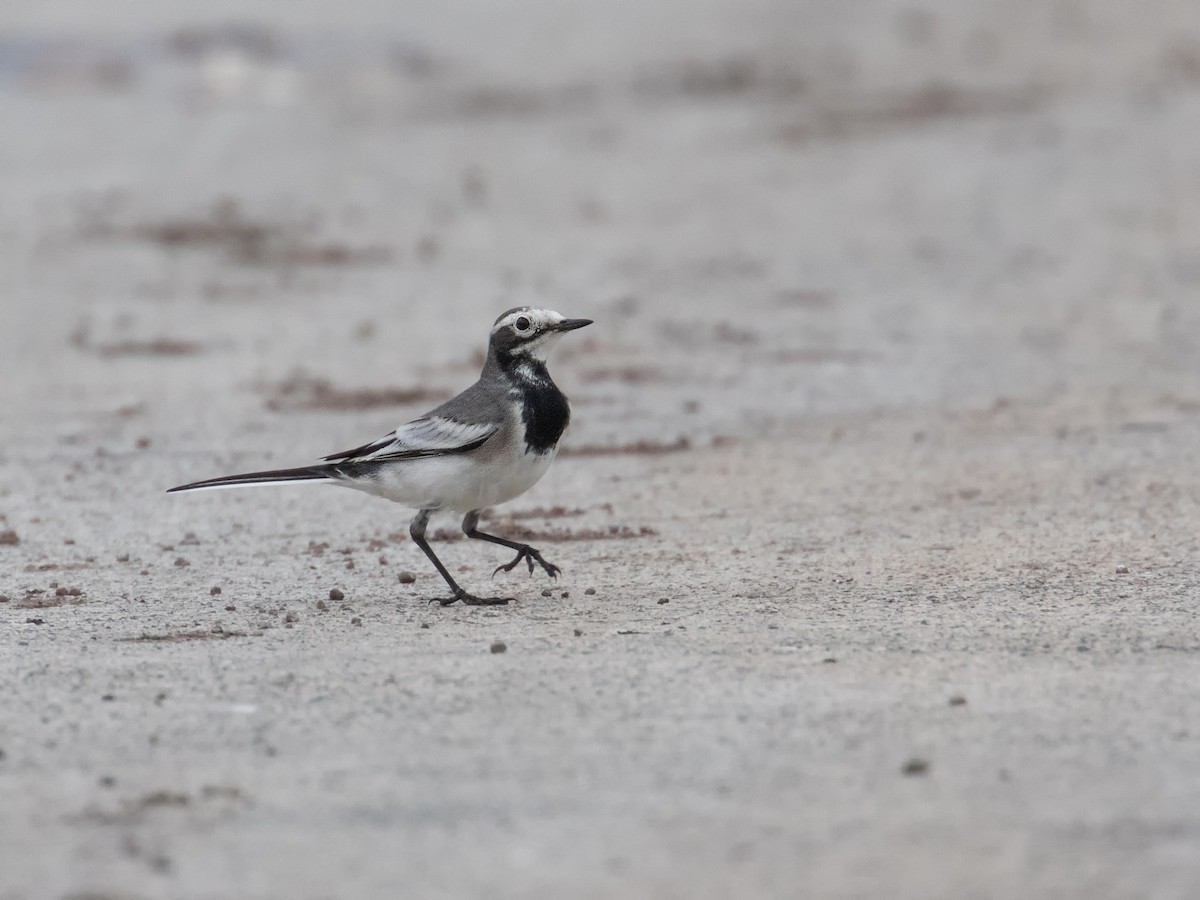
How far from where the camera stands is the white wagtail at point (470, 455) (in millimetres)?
6945

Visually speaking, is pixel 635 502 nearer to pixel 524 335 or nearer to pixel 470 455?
pixel 524 335

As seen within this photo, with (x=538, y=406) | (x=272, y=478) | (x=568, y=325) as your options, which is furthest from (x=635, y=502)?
(x=272, y=478)

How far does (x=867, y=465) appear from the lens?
9.80 metres

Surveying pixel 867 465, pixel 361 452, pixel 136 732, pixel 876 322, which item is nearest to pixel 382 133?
pixel 876 322

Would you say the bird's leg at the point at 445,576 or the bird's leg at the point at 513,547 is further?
the bird's leg at the point at 513,547

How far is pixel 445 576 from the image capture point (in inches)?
277

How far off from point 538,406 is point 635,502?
7.24 feet

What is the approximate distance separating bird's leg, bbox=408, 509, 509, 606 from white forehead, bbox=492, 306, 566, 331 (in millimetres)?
812

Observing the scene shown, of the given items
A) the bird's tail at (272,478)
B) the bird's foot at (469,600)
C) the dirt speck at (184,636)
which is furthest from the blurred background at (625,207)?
the dirt speck at (184,636)

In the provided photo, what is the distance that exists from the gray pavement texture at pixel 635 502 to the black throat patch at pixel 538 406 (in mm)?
647

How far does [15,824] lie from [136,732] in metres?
0.73

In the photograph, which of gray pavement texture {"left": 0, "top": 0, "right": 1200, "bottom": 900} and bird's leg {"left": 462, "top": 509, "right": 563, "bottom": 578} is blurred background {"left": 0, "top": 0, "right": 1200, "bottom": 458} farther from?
bird's leg {"left": 462, "top": 509, "right": 563, "bottom": 578}

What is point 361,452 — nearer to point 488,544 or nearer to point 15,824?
point 488,544

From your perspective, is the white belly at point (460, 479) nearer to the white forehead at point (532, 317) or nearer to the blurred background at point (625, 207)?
the white forehead at point (532, 317)
